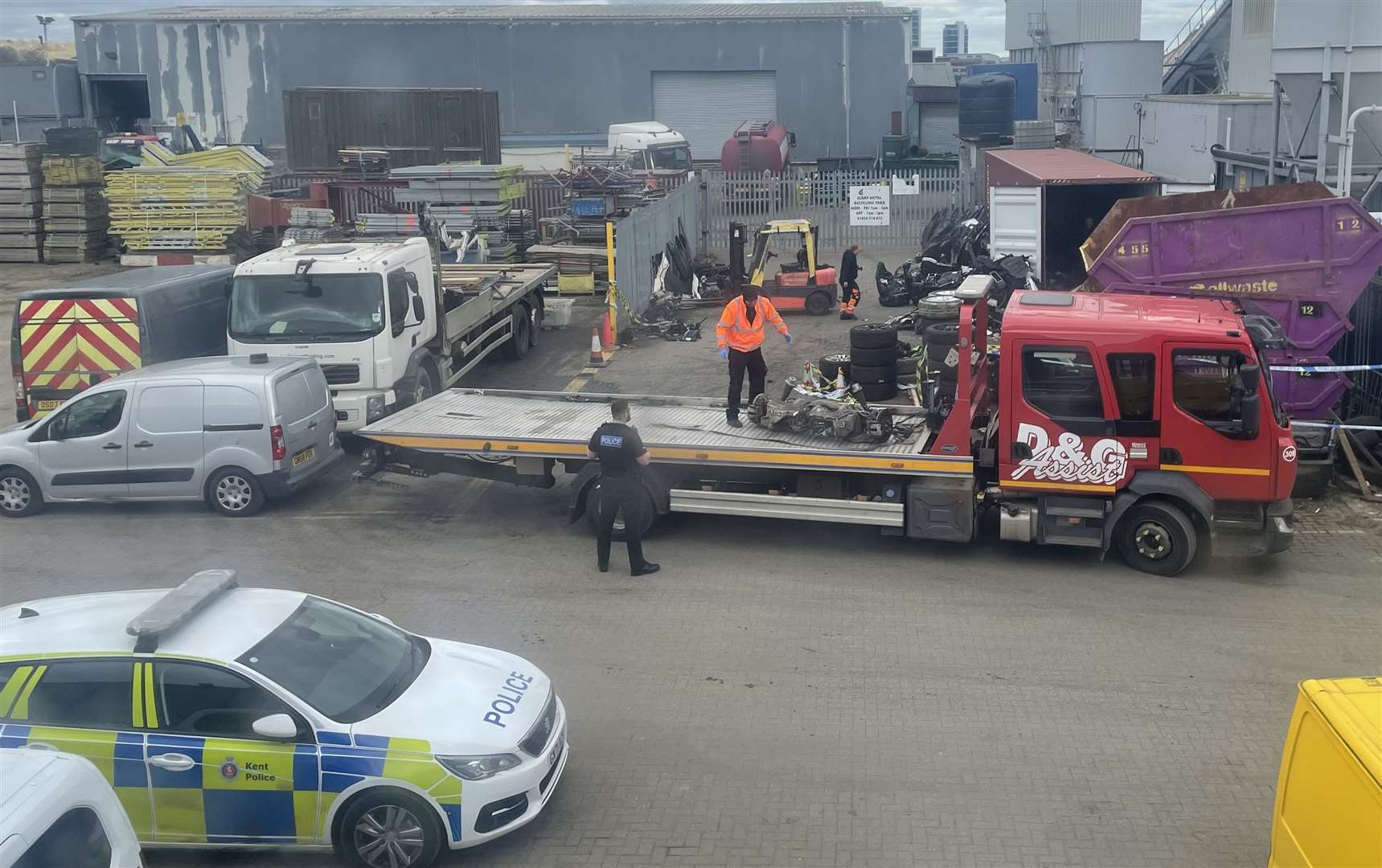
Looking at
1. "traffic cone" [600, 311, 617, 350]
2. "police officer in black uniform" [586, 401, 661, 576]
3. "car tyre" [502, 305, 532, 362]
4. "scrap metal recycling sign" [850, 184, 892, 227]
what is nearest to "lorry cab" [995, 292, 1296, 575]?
"police officer in black uniform" [586, 401, 661, 576]

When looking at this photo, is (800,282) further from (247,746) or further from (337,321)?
(247,746)

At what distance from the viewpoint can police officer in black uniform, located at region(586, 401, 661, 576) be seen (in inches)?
418

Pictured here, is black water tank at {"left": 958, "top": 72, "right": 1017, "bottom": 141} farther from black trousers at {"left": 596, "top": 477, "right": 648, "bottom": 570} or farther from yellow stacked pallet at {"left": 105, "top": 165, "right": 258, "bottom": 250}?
black trousers at {"left": 596, "top": 477, "right": 648, "bottom": 570}

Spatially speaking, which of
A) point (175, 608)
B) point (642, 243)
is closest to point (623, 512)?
point (175, 608)

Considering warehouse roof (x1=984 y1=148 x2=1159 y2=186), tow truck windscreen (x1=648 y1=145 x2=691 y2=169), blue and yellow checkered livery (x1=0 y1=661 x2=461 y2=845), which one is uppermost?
tow truck windscreen (x1=648 y1=145 x2=691 y2=169)

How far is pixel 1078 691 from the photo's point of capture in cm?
850

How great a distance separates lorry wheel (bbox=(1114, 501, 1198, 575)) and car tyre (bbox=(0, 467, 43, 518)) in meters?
10.4

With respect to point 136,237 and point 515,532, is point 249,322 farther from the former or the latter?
point 136,237

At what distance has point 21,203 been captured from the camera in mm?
30984

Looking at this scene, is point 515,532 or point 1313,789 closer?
point 1313,789

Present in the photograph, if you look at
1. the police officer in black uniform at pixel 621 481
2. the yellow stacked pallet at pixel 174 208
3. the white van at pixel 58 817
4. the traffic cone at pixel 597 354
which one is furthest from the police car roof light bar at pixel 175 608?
the yellow stacked pallet at pixel 174 208

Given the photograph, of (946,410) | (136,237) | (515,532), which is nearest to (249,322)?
(515,532)

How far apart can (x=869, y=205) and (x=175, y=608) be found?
24.4 metres

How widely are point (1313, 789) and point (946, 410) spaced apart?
719 cm
